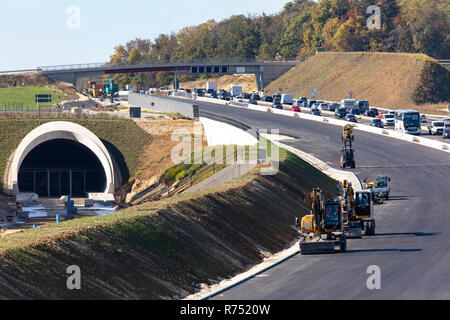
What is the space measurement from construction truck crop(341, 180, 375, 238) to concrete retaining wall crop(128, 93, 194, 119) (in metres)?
60.8

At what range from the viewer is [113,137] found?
103m

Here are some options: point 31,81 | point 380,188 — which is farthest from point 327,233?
point 31,81

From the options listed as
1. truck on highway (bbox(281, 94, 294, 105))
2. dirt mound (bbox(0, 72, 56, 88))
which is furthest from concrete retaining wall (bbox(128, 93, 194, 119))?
dirt mound (bbox(0, 72, 56, 88))

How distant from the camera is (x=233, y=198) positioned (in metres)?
52.8

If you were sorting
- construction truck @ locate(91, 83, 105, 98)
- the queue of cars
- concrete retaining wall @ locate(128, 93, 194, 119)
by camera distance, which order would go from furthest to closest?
1. construction truck @ locate(91, 83, 105, 98)
2. concrete retaining wall @ locate(128, 93, 194, 119)
3. the queue of cars

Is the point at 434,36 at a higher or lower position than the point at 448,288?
higher

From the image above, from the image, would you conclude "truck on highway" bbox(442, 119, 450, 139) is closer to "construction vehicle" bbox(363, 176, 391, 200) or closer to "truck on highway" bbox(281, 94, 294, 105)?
"construction vehicle" bbox(363, 176, 391, 200)

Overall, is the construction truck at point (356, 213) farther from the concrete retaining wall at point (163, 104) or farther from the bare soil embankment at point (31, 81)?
the bare soil embankment at point (31, 81)

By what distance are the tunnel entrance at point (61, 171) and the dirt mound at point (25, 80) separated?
69.9 meters

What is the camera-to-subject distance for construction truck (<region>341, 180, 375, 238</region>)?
4950 centimetres

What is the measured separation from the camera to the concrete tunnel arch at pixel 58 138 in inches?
3575
